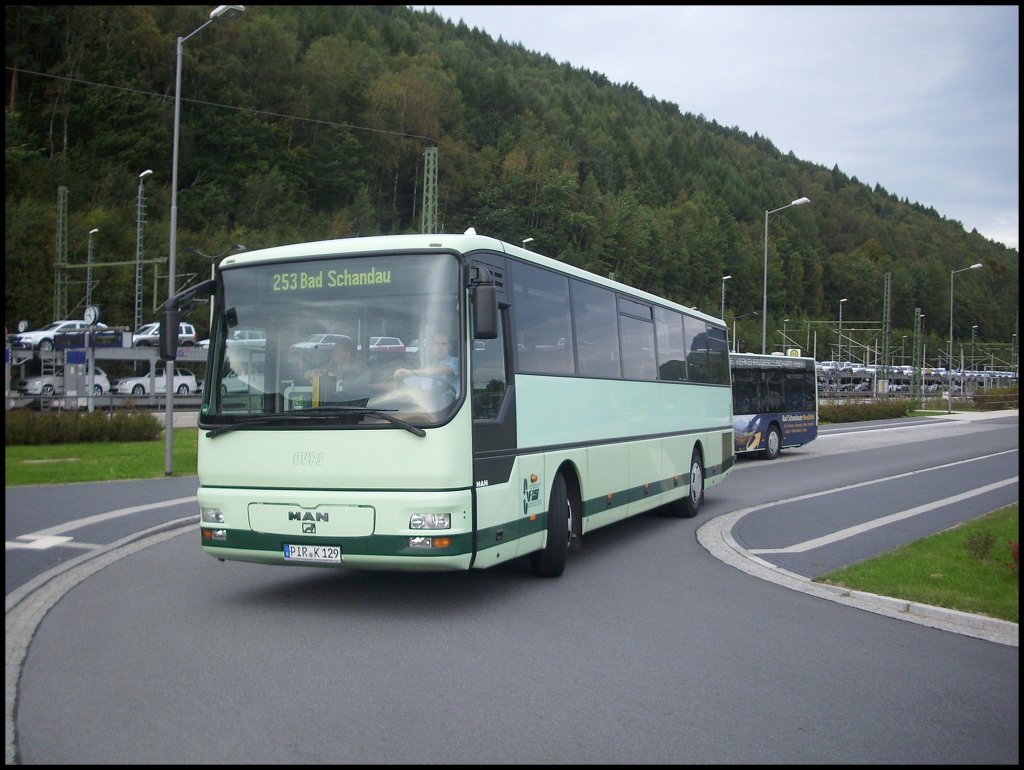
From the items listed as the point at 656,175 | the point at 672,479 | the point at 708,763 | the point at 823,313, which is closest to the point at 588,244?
the point at 656,175

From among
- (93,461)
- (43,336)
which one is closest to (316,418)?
(93,461)

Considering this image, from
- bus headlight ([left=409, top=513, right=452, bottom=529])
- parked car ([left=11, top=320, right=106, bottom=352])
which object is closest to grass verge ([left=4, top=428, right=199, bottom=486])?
bus headlight ([left=409, top=513, right=452, bottom=529])

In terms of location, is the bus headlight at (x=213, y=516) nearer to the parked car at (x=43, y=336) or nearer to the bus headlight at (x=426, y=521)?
→ the bus headlight at (x=426, y=521)

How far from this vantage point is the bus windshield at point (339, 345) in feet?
26.9

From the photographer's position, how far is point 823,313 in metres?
106

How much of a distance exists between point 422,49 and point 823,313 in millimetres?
49640

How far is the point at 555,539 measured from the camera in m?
9.88

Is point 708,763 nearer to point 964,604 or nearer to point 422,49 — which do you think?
point 964,604

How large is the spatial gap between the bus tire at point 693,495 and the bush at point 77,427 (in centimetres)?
1631

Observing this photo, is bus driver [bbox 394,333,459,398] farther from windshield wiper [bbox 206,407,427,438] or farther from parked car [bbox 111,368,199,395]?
parked car [bbox 111,368,199,395]

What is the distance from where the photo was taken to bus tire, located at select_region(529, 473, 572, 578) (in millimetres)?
9859

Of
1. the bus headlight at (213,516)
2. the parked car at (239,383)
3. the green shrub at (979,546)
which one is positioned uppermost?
the parked car at (239,383)

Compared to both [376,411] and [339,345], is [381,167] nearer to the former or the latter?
[339,345]

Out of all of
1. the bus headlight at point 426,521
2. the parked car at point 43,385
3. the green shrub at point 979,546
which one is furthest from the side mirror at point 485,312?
the parked car at point 43,385
